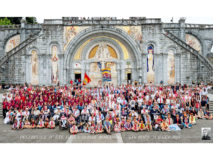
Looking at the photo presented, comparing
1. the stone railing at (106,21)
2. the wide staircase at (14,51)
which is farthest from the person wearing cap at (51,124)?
the stone railing at (106,21)

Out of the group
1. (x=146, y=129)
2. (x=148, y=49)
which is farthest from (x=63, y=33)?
(x=146, y=129)

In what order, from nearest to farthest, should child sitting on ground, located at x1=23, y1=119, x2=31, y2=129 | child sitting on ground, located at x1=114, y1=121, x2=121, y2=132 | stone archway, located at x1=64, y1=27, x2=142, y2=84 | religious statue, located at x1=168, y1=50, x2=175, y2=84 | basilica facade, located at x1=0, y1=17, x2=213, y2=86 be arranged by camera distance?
child sitting on ground, located at x1=114, y1=121, x2=121, y2=132
child sitting on ground, located at x1=23, y1=119, x2=31, y2=129
basilica facade, located at x1=0, y1=17, x2=213, y2=86
religious statue, located at x1=168, y1=50, x2=175, y2=84
stone archway, located at x1=64, y1=27, x2=142, y2=84

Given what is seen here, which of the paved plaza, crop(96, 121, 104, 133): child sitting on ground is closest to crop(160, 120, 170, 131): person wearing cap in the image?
the paved plaza

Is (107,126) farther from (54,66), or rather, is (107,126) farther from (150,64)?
(54,66)

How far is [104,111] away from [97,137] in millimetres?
2905

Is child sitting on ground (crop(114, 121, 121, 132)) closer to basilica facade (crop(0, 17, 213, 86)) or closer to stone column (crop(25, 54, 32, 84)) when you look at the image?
basilica facade (crop(0, 17, 213, 86))

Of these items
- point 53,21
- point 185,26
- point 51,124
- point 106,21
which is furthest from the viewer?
point 185,26

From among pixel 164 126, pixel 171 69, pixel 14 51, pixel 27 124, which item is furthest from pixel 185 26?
pixel 27 124

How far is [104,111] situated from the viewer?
46.8 ft

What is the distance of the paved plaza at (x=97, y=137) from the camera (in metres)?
11.0

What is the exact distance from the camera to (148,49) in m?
27.9

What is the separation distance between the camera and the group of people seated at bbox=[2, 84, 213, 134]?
12902mm

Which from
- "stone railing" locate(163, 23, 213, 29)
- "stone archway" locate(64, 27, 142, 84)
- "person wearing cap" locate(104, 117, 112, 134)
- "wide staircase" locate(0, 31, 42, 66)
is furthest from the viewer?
"stone railing" locate(163, 23, 213, 29)

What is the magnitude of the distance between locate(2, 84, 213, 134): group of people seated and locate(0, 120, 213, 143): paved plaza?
0.55 m
